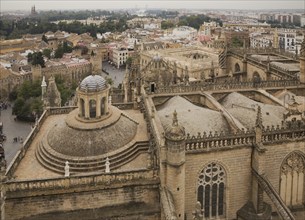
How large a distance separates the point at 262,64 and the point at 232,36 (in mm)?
141804

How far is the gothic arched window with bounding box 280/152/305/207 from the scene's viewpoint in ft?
76.1

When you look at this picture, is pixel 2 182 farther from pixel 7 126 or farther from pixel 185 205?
pixel 7 126

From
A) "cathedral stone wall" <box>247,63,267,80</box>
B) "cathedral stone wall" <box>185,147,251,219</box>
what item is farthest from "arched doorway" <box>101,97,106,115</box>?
"cathedral stone wall" <box>247,63,267,80</box>

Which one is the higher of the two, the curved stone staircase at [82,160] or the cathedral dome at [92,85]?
the cathedral dome at [92,85]

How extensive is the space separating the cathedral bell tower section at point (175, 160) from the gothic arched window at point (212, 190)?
6.21ft

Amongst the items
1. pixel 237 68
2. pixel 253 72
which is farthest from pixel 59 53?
pixel 253 72

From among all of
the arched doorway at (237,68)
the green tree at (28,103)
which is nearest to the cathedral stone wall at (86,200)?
the arched doorway at (237,68)

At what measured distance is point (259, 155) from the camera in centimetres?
2159

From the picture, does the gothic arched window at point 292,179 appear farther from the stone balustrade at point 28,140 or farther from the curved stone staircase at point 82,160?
the stone balustrade at point 28,140

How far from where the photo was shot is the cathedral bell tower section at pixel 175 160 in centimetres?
2019

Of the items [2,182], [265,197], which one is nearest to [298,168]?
[265,197]

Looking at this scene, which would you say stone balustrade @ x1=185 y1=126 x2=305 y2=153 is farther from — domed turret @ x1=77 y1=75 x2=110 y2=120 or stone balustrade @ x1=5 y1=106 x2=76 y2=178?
stone balustrade @ x1=5 y1=106 x2=76 y2=178

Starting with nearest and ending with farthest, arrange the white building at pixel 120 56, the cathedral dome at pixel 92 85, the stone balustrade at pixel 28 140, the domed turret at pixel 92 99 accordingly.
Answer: the stone balustrade at pixel 28 140, the domed turret at pixel 92 99, the cathedral dome at pixel 92 85, the white building at pixel 120 56

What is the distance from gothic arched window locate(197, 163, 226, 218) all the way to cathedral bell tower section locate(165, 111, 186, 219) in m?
1.89
